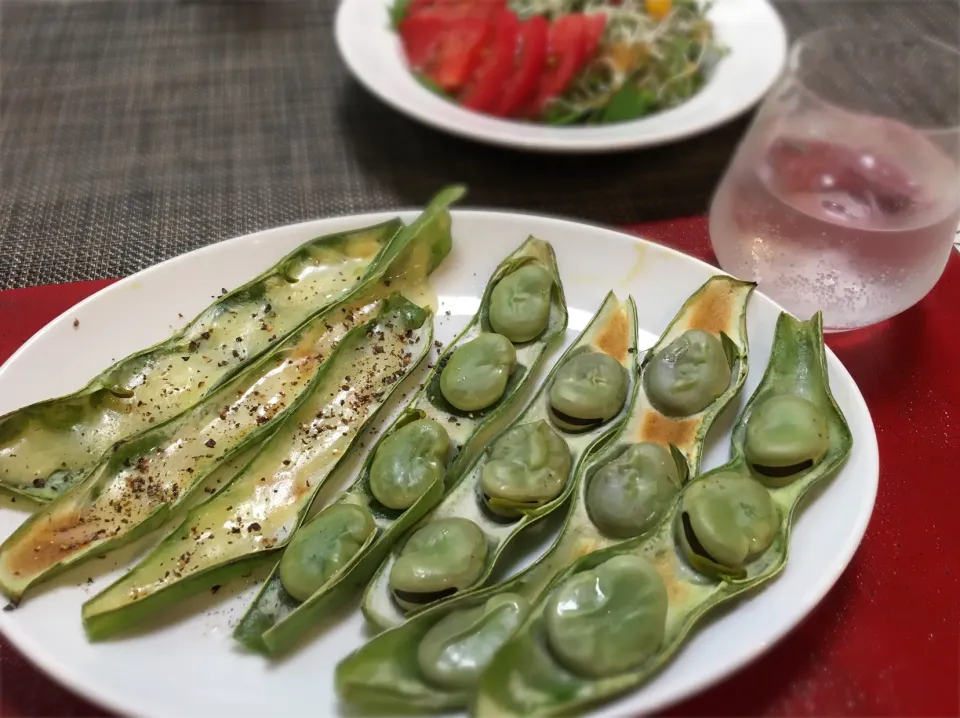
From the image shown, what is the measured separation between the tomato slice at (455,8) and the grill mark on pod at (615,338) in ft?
3.95

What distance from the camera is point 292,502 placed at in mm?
1132

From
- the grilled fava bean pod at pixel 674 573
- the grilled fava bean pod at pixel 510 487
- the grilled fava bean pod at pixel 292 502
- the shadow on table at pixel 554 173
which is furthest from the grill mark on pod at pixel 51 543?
the shadow on table at pixel 554 173

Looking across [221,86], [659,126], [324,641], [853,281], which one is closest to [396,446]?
[324,641]

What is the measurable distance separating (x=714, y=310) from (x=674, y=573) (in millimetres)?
524

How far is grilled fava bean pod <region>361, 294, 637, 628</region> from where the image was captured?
39.0 inches

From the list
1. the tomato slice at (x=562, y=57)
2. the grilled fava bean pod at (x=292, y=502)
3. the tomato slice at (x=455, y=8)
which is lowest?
the grilled fava bean pod at (x=292, y=502)

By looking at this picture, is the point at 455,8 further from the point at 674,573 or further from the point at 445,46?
the point at 674,573

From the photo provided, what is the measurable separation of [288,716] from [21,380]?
2.36ft

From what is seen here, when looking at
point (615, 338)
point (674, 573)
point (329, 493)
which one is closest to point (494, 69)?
point (615, 338)

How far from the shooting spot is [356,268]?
1.47 meters

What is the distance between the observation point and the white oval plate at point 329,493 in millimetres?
927

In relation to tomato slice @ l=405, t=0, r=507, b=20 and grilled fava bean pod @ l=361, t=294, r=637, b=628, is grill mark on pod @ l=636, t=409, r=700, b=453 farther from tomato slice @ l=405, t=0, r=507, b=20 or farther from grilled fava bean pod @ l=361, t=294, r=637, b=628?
tomato slice @ l=405, t=0, r=507, b=20

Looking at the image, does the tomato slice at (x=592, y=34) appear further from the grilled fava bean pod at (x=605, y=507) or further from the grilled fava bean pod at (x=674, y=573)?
the grilled fava bean pod at (x=674, y=573)

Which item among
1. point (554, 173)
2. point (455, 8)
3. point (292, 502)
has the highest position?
point (455, 8)
